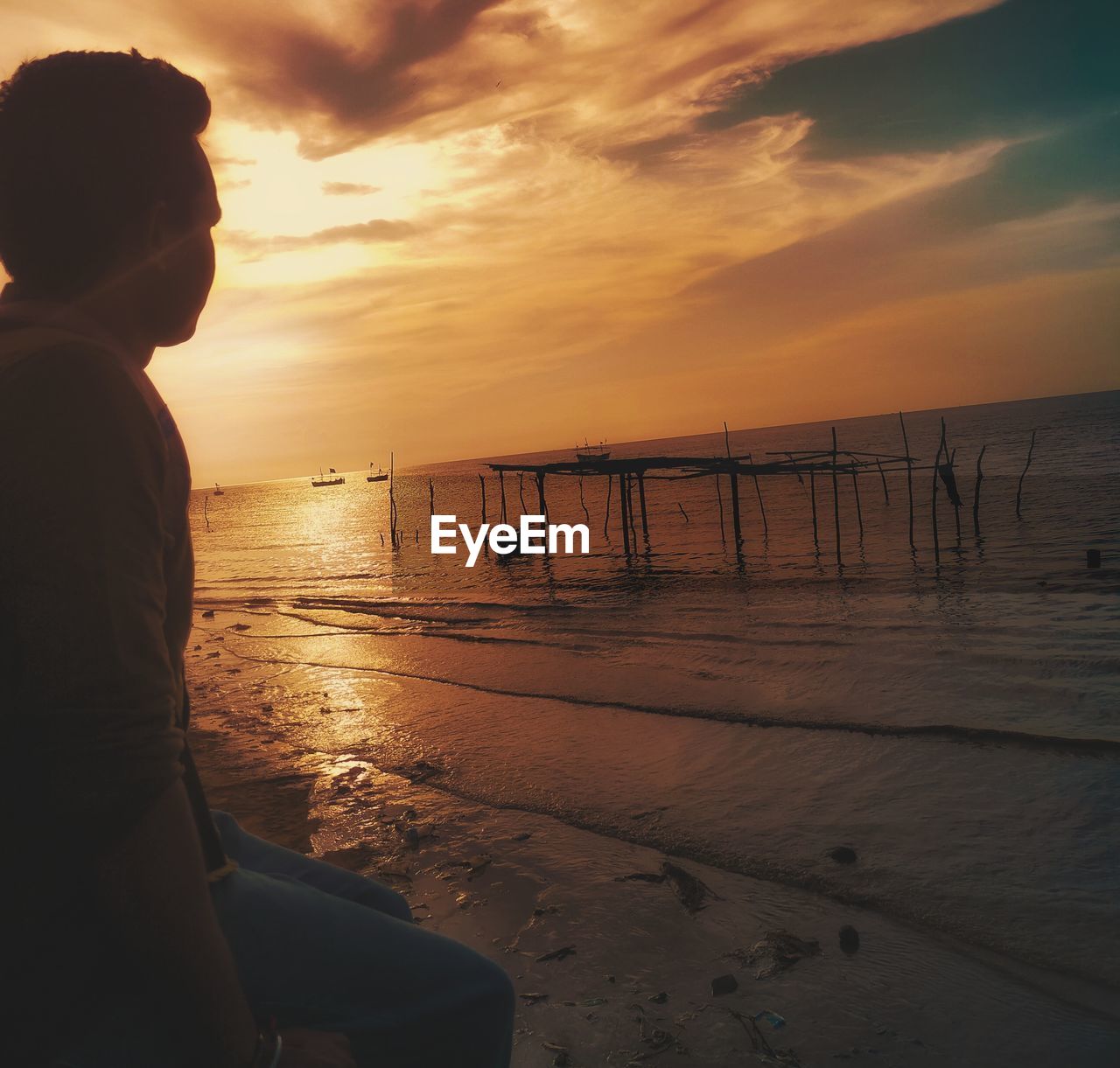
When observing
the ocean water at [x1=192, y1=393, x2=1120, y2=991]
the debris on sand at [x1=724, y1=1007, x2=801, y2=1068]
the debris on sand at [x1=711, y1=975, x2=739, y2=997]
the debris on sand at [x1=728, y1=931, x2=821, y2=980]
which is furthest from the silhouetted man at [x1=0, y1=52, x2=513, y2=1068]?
the ocean water at [x1=192, y1=393, x2=1120, y2=991]

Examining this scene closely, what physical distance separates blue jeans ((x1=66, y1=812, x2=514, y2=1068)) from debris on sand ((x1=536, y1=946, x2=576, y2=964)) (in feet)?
8.52

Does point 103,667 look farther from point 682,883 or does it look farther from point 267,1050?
point 682,883

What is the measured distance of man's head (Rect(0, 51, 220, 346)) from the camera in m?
1.15

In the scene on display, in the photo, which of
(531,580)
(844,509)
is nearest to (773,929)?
(531,580)

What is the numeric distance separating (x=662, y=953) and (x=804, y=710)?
489cm

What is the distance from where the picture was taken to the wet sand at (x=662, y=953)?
3.21 meters

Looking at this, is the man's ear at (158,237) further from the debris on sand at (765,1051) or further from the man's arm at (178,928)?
the debris on sand at (765,1051)

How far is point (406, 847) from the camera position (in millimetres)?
5199

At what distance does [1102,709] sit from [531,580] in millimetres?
17166

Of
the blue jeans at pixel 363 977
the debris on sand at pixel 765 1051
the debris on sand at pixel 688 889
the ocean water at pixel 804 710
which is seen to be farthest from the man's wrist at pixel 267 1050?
the ocean water at pixel 804 710

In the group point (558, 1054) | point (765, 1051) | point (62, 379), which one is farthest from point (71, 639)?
point (765, 1051)

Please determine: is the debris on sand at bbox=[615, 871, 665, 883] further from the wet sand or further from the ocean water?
the ocean water

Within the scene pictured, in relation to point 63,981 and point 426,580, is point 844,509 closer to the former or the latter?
point 426,580

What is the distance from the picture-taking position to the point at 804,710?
833 centimetres
